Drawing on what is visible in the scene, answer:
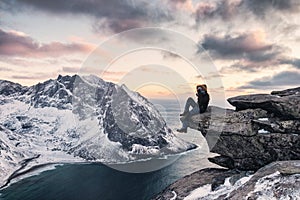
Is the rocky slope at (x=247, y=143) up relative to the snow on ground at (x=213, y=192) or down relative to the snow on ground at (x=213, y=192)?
up

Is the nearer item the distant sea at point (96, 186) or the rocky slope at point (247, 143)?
the rocky slope at point (247, 143)

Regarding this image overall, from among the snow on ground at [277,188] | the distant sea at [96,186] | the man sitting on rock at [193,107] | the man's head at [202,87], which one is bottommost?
the distant sea at [96,186]

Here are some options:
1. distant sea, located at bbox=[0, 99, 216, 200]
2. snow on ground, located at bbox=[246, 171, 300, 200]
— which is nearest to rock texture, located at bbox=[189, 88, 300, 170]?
snow on ground, located at bbox=[246, 171, 300, 200]

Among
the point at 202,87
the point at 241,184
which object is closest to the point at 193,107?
the point at 202,87

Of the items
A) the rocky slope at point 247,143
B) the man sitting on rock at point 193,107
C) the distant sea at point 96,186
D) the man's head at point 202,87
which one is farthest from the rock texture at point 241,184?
the distant sea at point 96,186

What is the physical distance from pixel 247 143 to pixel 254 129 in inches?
71.4

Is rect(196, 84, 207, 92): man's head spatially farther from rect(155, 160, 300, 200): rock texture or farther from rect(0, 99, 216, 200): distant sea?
rect(0, 99, 216, 200): distant sea

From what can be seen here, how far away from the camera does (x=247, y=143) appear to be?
31.1 meters

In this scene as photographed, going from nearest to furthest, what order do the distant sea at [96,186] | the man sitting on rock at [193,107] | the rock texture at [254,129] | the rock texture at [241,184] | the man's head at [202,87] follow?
the rock texture at [241,184]
the rock texture at [254,129]
the man's head at [202,87]
the man sitting on rock at [193,107]
the distant sea at [96,186]

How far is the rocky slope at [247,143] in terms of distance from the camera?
27.8m

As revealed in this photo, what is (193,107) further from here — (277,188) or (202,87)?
(277,188)

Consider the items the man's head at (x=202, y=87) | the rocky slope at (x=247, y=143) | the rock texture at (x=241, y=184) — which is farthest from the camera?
the man's head at (x=202, y=87)

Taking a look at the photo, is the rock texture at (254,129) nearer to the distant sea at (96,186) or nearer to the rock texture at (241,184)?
the rock texture at (241,184)

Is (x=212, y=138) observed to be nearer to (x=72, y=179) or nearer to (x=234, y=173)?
(x=234, y=173)
